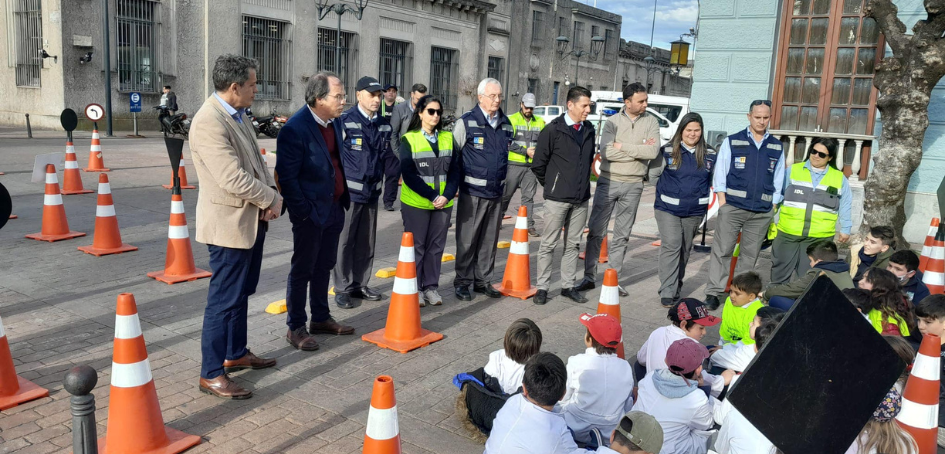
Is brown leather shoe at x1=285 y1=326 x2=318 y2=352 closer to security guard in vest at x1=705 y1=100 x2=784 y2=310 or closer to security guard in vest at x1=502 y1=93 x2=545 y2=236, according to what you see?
security guard in vest at x1=705 y1=100 x2=784 y2=310

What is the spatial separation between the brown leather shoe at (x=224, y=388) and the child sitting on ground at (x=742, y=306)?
343cm

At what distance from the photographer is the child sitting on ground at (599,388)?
3768mm

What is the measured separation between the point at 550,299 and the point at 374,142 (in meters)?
2.36

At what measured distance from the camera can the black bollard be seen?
8.83 feet

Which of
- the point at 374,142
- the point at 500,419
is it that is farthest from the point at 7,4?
the point at 500,419

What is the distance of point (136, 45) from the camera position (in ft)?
76.7

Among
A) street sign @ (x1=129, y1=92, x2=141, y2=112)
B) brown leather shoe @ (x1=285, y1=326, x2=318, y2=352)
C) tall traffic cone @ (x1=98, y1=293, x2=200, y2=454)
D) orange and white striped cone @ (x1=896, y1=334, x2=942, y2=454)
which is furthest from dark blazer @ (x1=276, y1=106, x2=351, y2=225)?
street sign @ (x1=129, y1=92, x2=141, y2=112)

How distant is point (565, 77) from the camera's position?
143 feet

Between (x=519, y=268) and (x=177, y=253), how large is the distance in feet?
10.9

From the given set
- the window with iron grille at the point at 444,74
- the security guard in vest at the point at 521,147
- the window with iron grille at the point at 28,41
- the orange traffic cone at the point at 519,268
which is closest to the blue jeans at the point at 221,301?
the orange traffic cone at the point at 519,268

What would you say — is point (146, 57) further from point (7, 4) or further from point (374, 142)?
point (374, 142)

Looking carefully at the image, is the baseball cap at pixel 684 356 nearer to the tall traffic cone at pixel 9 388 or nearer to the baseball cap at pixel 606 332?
the baseball cap at pixel 606 332

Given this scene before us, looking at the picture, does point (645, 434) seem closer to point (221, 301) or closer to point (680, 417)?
point (680, 417)

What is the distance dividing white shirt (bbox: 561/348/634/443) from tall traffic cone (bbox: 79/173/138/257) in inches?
232
